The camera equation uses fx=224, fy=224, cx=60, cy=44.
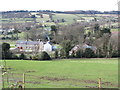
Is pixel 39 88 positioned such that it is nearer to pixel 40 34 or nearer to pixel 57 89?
pixel 57 89

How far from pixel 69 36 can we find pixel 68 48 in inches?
457

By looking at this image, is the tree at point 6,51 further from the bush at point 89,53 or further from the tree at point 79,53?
the bush at point 89,53

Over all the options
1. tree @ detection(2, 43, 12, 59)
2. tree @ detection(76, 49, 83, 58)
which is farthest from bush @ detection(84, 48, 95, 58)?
tree @ detection(2, 43, 12, 59)

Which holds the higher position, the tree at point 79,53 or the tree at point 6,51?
the tree at point 6,51

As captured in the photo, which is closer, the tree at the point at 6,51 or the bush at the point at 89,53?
the tree at the point at 6,51

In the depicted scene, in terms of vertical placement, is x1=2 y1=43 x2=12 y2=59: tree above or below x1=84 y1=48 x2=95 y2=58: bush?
above

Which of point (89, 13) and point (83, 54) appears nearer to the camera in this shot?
point (83, 54)

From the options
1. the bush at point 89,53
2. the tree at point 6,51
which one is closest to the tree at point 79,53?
the bush at point 89,53

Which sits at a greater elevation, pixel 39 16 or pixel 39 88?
pixel 39 16

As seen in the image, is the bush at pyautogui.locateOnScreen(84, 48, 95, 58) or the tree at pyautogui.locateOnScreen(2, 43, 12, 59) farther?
the bush at pyautogui.locateOnScreen(84, 48, 95, 58)

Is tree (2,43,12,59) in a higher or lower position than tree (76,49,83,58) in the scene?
higher

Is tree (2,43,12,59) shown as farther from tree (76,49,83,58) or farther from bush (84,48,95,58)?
bush (84,48,95,58)

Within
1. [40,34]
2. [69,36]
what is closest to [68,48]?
[69,36]

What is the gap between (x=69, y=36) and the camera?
150 ft
